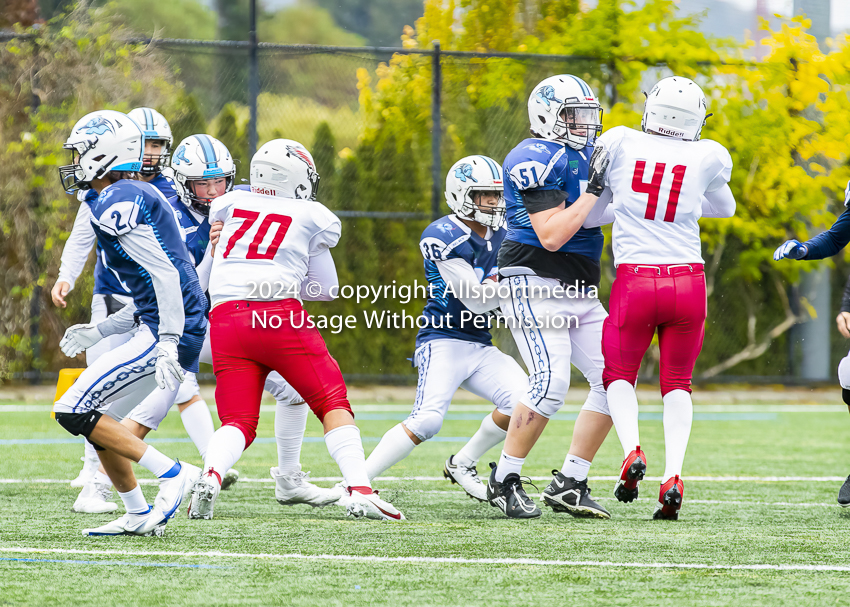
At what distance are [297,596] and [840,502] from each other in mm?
3080

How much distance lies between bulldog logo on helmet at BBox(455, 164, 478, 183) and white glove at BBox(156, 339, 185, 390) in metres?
1.87

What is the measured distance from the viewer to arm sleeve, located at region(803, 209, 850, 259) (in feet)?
17.4

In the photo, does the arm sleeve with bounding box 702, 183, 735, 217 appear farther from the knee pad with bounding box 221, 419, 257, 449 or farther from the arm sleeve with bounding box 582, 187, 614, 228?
the knee pad with bounding box 221, 419, 257, 449

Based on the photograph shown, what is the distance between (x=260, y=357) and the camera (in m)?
4.52

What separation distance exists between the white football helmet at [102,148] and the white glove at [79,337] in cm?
59

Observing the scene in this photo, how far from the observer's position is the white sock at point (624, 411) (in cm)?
467

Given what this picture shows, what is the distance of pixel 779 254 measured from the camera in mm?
5230

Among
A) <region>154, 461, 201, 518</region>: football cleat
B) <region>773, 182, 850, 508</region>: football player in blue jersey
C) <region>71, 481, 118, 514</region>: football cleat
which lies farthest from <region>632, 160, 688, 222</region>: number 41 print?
<region>71, 481, 118, 514</region>: football cleat

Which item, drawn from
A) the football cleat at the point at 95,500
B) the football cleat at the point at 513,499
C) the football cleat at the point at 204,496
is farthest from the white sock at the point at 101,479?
the football cleat at the point at 513,499

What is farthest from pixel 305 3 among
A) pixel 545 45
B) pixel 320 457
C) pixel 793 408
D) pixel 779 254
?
pixel 779 254

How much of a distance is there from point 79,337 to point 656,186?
102 inches

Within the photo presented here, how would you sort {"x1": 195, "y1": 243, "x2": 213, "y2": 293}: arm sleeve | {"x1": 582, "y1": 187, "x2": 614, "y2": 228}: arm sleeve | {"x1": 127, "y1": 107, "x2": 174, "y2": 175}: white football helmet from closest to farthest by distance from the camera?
A: {"x1": 582, "y1": 187, "x2": 614, "y2": 228}: arm sleeve
{"x1": 195, "y1": 243, "x2": 213, "y2": 293}: arm sleeve
{"x1": 127, "y1": 107, "x2": 174, "y2": 175}: white football helmet

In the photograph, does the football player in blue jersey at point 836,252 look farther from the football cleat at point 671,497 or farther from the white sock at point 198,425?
the white sock at point 198,425

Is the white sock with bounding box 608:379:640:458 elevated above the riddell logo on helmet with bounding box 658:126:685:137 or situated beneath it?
situated beneath
